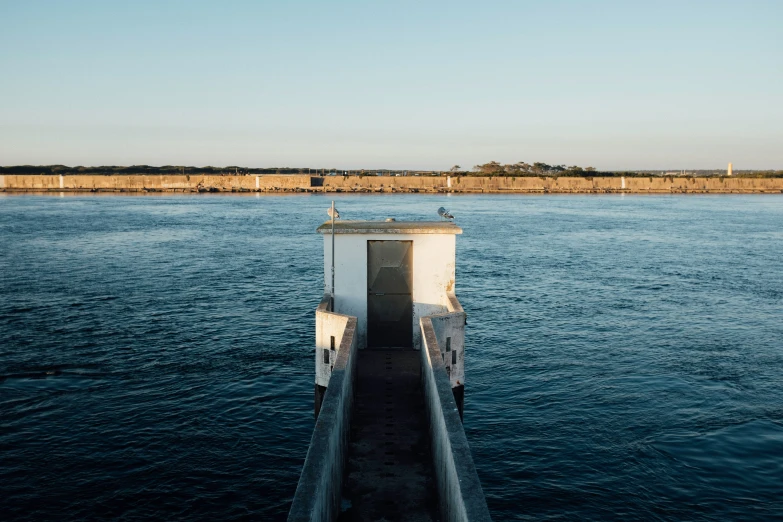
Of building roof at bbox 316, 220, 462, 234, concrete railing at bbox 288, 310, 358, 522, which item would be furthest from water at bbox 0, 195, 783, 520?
building roof at bbox 316, 220, 462, 234

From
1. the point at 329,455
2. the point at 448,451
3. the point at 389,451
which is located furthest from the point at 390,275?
the point at 329,455

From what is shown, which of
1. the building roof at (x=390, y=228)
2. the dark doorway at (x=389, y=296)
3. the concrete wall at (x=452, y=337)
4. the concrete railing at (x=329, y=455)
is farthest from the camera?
the dark doorway at (x=389, y=296)

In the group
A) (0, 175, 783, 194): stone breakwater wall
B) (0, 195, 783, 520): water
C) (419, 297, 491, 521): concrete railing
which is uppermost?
(0, 175, 783, 194): stone breakwater wall

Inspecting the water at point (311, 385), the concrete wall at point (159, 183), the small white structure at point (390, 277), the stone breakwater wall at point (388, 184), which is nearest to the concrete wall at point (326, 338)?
the small white structure at point (390, 277)

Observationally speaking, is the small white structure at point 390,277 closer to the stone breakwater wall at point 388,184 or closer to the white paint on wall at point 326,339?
the white paint on wall at point 326,339

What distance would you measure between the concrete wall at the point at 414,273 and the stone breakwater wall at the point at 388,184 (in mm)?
125840

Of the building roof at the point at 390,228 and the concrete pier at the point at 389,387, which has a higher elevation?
the building roof at the point at 390,228

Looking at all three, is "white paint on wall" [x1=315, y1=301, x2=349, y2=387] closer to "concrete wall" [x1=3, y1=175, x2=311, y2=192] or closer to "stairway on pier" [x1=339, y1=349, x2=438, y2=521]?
"stairway on pier" [x1=339, y1=349, x2=438, y2=521]

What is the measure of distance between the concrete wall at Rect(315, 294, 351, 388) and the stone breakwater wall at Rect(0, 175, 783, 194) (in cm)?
12738

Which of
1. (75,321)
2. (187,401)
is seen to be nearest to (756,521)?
(187,401)

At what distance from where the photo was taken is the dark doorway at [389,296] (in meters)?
17.1

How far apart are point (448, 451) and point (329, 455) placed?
1.67 m

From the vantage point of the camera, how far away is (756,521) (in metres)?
14.9

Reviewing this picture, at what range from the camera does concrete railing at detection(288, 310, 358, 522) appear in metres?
8.30
